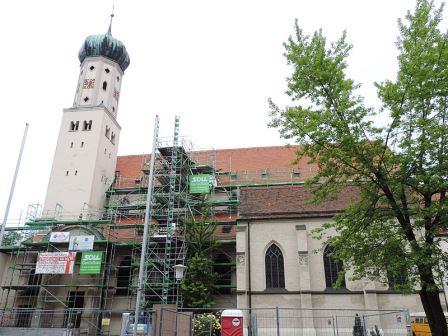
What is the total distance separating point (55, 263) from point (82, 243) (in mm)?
2099

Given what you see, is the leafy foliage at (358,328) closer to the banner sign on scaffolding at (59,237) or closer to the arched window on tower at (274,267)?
the arched window on tower at (274,267)

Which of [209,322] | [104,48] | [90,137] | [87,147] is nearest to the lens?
[209,322]

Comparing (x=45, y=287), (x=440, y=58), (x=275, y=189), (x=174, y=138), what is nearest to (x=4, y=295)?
(x=45, y=287)

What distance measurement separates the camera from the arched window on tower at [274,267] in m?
23.2

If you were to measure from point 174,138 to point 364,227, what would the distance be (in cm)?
1975

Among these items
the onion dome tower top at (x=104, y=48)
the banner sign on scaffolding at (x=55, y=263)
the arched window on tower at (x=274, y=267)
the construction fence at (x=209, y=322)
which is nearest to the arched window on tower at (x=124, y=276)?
the construction fence at (x=209, y=322)

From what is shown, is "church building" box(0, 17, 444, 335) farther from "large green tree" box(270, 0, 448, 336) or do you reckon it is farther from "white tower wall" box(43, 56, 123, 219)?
"large green tree" box(270, 0, 448, 336)

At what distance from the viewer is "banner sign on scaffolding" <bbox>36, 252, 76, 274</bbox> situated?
2645 cm

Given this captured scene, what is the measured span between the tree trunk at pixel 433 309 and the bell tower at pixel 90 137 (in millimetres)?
25277

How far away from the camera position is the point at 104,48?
36.8m

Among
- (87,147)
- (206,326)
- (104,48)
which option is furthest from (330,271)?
(104,48)

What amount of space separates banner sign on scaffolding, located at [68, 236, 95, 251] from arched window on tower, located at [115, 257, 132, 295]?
264cm

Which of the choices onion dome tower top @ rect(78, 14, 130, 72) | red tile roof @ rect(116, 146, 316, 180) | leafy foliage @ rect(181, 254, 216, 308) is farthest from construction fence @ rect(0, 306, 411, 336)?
onion dome tower top @ rect(78, 14, 130, 72)

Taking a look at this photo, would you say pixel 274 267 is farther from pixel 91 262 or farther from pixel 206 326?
pixel 91 262
